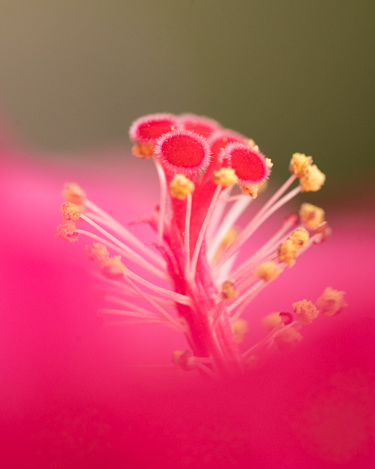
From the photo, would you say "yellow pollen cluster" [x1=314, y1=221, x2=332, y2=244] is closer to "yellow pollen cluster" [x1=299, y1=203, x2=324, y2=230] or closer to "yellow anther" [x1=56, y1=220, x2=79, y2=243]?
"yellow pollen cluster" [x1=299, y1=203, x2=324, y2=230]

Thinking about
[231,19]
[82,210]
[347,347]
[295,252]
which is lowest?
[347,347]

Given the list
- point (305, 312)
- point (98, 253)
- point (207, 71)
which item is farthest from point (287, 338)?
point (207, 71)

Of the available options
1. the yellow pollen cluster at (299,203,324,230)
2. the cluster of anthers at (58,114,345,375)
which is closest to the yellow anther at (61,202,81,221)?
the cluster of anthers at (58,114,345,375)

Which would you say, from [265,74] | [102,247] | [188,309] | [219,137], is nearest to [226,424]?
[188,309]

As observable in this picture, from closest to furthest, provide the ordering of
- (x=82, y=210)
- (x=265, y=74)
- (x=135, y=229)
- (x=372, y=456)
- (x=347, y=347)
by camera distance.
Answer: (x=372, y=456)
(x=347, y=347)
(x=82, y=210)
(x=135, y=229)
(x=265, y=74)

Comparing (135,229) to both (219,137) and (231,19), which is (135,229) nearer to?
(219,137)

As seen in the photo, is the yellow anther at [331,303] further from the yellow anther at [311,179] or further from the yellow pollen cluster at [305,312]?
the yellow anther at [311,179]
